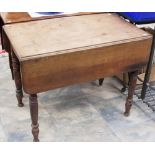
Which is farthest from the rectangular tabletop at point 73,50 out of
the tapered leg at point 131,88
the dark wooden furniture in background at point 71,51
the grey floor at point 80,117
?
the grey floor at point 80,117

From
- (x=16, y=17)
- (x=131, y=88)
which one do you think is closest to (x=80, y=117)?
(x=131, y=88)

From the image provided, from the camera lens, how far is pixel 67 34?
5.16 feet

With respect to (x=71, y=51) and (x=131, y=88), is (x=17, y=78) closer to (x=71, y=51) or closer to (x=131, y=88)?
(x=71, y=51)

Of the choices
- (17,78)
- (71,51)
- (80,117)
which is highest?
(71,51)

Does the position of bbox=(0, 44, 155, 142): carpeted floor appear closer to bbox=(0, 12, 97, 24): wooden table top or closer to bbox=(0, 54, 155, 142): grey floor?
bbox=(0, 54, 155, 142): grey floor

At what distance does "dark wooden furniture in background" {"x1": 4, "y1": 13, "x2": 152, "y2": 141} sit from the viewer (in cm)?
139

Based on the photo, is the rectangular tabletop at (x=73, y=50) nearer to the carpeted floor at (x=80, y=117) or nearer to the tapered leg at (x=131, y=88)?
the tapered leg at (x=131, y=88)

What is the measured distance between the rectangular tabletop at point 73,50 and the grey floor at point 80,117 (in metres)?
0.45

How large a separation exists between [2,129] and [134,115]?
35.1 inches

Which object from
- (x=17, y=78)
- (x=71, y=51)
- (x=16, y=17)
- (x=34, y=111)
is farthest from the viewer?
(x=17, y=78)

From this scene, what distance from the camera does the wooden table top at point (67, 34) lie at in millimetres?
1417

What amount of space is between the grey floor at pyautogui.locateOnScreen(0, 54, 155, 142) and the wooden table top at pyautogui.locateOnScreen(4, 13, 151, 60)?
63 cm

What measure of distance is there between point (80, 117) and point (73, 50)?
0.69m
